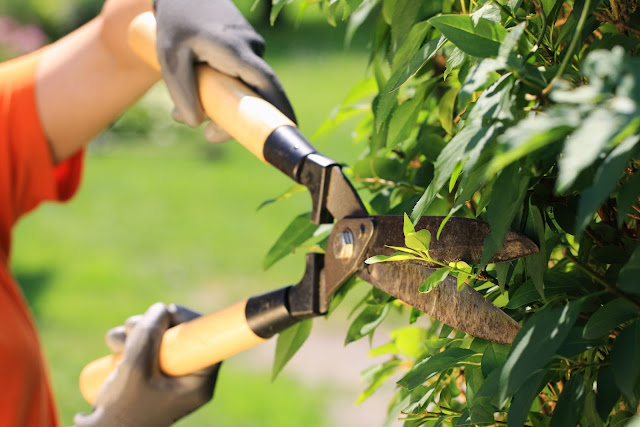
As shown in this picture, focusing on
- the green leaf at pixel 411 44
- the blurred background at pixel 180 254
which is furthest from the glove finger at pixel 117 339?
the blurred background at pixel 180 254

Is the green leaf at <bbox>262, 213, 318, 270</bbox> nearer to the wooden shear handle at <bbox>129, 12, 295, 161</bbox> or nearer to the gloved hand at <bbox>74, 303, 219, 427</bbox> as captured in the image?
the wooden shear handle at <bbox>129, 12, 295, 161</bbox>

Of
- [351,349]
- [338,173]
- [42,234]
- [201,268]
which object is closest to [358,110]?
[338,173]

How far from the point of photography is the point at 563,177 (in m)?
0.40

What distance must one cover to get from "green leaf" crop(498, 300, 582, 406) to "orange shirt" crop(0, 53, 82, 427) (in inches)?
37.6

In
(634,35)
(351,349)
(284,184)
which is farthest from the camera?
(284,184)

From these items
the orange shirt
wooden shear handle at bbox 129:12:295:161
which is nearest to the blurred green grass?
the orange shirt

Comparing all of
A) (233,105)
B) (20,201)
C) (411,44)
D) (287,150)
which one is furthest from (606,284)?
(20,201)

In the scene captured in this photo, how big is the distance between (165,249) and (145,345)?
3696 millimetres

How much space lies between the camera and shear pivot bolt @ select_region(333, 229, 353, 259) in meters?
0.84

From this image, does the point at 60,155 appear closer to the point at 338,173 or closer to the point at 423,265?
the point at 338,173

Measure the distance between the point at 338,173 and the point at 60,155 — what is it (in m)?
0.75

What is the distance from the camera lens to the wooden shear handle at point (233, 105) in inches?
36.6

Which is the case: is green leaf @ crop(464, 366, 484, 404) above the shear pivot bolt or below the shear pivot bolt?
below

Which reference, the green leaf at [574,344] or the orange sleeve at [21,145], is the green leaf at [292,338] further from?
the orange sleeve at [21,145]
